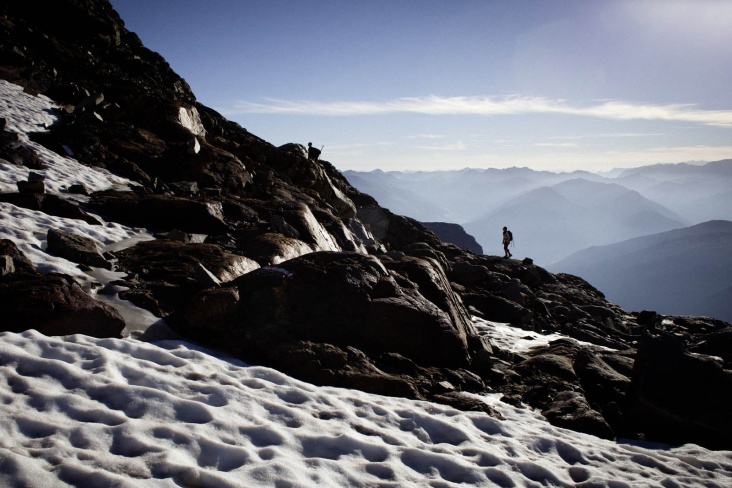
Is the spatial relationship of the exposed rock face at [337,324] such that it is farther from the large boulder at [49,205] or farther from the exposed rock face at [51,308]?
the large boulder at [49,205]

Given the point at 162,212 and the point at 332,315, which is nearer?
the point at 332,315

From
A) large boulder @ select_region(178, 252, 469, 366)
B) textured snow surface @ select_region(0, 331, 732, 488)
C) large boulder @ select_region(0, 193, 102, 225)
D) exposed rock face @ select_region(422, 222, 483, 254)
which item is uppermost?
exposed rock face @ select_region(422, 222, 483, 254)

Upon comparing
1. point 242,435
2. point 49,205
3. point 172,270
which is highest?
point 49,205

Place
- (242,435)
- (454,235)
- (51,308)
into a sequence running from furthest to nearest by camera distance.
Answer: (454,235)
(51,308)
(242,435)

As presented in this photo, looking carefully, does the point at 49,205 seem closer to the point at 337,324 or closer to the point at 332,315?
the point at 332,315

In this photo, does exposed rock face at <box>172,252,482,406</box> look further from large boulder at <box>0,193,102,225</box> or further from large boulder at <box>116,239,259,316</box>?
large boulder at <box>0,193,102,225</box>

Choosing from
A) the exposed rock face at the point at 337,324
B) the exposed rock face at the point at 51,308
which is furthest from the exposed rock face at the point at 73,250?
Result: the exposed rock face at the point at 337,324

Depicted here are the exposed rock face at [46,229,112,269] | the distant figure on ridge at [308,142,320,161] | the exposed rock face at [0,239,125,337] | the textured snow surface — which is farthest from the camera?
the distant figure on ridge at [308,142,320,161]

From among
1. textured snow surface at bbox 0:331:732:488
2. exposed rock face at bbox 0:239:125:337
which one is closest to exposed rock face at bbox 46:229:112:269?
exposed rock face at bbox 0:239:125:337

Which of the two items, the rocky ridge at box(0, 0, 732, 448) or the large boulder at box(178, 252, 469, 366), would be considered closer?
the rocky ridge at box(0, 0, 732, 448)

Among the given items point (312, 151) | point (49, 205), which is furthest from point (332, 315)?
point (312, 151)

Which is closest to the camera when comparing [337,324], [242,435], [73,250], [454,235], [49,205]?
[242,435]

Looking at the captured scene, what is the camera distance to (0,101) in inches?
720

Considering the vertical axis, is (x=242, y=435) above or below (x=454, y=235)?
below
